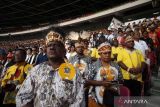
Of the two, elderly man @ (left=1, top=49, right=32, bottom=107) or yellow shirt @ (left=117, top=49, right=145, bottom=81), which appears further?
yellow shirt @ (left=117, top=49, right=145, bottom=81)

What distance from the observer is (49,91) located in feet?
12.0

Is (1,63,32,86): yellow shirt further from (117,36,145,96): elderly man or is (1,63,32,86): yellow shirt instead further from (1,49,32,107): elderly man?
(117,36,145,96): elderly man

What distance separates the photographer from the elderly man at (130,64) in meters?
7.71

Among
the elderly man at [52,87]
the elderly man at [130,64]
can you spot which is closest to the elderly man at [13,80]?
the elderly man at [130,64]

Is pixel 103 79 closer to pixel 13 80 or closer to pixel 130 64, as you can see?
pixel 130 64

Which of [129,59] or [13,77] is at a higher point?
[129,59]

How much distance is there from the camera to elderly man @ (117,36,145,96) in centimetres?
771

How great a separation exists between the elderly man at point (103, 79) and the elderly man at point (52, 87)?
8.61 ft

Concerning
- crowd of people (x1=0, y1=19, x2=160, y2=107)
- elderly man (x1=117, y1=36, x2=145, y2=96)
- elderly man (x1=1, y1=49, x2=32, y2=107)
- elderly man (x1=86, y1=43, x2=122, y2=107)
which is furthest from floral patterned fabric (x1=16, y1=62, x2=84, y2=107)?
elderly man (x1=117, y1=36, x2=145, y2=96)

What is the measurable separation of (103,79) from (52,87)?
282 cm

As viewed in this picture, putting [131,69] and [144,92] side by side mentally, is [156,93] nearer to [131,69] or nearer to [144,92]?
[144,92]

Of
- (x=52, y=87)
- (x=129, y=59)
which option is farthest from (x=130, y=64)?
(x=52, y=87)

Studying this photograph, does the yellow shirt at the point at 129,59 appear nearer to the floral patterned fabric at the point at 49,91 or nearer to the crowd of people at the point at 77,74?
the crowd of people at the point at 77,74

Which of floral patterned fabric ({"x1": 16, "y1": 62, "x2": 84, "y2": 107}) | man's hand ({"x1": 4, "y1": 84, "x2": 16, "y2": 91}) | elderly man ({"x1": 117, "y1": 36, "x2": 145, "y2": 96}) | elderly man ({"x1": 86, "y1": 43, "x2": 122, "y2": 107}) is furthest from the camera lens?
elderly man ({"x1": 117, "y1": 36, "x2": 145, "y2": 96})
